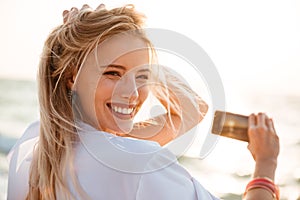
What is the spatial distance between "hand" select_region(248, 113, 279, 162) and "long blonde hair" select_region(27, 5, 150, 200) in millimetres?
381

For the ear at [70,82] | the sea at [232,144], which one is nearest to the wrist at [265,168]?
the ear at [70,82]

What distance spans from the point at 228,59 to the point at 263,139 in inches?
198

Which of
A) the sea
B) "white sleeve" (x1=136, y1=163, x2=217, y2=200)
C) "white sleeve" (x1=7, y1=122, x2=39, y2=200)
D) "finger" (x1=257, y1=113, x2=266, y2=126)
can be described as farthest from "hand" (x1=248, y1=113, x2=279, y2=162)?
the sea

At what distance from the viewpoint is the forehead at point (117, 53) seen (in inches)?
54.1

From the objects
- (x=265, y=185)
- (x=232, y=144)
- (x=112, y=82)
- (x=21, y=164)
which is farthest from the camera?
(x=232, y=144)

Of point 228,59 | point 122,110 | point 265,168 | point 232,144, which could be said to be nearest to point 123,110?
point 122,110

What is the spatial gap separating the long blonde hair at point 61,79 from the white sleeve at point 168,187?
0.65 feet

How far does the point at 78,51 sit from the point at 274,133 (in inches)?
19.0

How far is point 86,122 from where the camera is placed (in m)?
1.39

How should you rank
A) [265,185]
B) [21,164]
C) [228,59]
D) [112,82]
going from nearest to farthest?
[265,185]
[112,82]
[21,164]
[228,59]

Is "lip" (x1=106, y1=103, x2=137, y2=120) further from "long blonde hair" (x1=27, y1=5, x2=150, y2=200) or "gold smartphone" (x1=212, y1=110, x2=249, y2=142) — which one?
"gold smartphone" (x1=212, y1=110, x2=249, y2=142)

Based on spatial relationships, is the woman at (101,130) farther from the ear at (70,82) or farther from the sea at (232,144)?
the sea at (232,144)

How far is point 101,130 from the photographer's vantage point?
139cm

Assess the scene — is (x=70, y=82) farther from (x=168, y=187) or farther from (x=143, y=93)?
(x=168, y=187)
